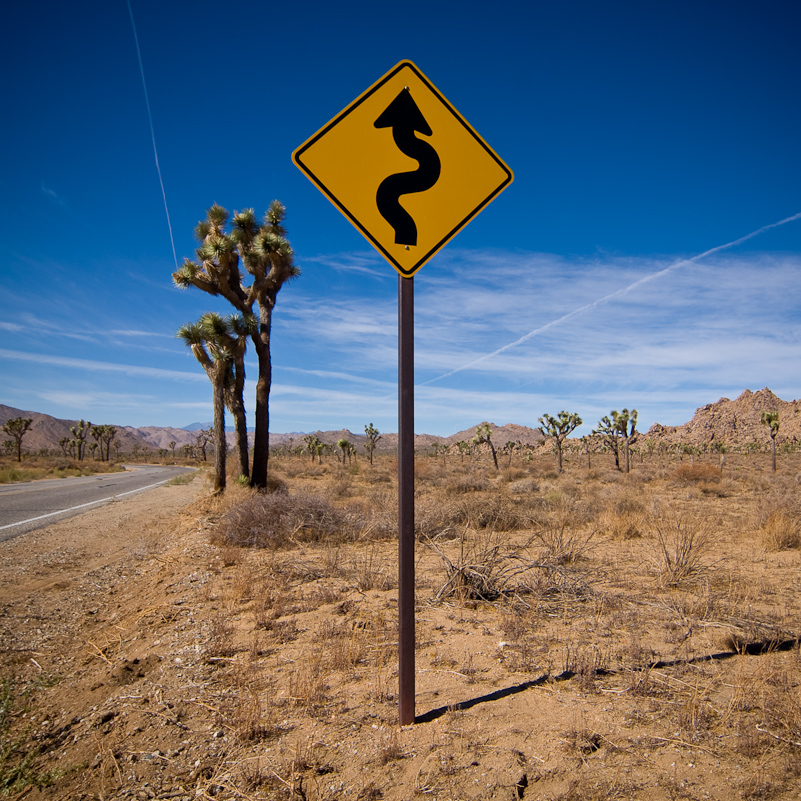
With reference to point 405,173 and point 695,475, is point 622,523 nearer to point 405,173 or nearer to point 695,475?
point 405,173

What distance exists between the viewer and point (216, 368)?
1587 cm

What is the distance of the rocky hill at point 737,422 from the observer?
323 ft

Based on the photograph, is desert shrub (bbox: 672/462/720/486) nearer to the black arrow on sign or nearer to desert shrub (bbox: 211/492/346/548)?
desert shrub (bbox: 211/492/346/548)

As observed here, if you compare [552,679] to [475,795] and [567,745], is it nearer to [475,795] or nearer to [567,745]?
[567,745]

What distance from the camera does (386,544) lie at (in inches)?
347

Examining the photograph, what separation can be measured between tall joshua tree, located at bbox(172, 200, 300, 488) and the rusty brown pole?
12.9 m

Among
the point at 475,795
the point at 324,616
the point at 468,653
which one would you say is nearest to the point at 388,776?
the point at 475,795

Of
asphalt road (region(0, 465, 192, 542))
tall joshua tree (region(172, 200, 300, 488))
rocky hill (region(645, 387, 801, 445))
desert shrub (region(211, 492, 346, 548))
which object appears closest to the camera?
desert shrub (region(211, 492, 346, 548))

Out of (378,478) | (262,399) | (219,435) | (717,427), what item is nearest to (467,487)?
(262,399)

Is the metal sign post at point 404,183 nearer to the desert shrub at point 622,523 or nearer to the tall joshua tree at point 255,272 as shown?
the desert shrub at point 622,523

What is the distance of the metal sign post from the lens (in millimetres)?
2666

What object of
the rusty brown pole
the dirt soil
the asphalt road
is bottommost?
the asphalt road

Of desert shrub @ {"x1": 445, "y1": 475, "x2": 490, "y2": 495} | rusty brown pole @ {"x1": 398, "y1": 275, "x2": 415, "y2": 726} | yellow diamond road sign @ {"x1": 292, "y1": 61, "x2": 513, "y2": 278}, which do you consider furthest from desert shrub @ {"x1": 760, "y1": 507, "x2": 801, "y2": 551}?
desert shrub @ {"x1": 445, "y1": 475, "x2": 490, "y2": 495}

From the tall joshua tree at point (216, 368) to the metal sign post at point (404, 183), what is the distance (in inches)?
534
